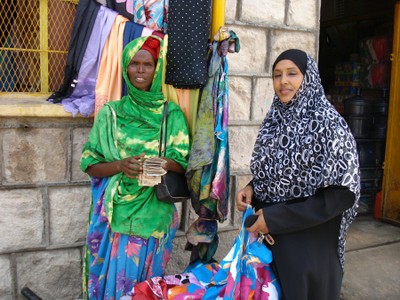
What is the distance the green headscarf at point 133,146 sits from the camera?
243 cm

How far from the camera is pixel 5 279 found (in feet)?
10.2

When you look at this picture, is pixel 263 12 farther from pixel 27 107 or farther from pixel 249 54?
pixel 27 107

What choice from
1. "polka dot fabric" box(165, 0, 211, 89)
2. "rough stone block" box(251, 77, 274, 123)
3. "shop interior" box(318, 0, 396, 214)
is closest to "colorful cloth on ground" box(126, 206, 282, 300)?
"polka dot fabric" box(165, 0, 211, 89)

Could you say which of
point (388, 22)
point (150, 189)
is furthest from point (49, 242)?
point (388, 22)

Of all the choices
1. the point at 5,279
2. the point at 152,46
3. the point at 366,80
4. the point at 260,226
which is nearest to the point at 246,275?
the point at 260,226

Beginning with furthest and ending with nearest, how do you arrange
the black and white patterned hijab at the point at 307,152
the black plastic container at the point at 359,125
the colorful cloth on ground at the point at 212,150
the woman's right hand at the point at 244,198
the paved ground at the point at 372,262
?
the black plastic container at the point at 359,125 < the paved ground at the point at 372,262 < the colorful cloth on ground at the point at 212,150 < the woman's right hand at the point at 244,198 < the black and white patterned hijab at the point at 307,152

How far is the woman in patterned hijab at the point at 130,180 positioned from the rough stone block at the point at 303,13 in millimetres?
1646

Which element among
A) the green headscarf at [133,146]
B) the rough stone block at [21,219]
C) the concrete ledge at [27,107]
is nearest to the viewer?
the green headscarf at [133,146]

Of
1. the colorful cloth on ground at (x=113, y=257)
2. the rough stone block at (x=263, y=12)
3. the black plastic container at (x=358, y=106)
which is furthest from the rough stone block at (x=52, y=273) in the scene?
the black plastic container at (x=358, y=106)

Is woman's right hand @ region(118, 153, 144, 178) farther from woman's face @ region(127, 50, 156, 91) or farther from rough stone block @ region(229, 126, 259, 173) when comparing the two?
rough stone block @ region(229, 126, 259, 173)

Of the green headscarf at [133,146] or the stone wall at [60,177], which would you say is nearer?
the green headscarf at [133,146]

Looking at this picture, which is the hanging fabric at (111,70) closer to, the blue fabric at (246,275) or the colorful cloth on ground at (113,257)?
the colorful cloth on ground at (113,257)

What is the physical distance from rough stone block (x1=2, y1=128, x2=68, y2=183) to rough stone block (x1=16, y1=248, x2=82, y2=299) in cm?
53

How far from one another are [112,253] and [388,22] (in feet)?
16.7
